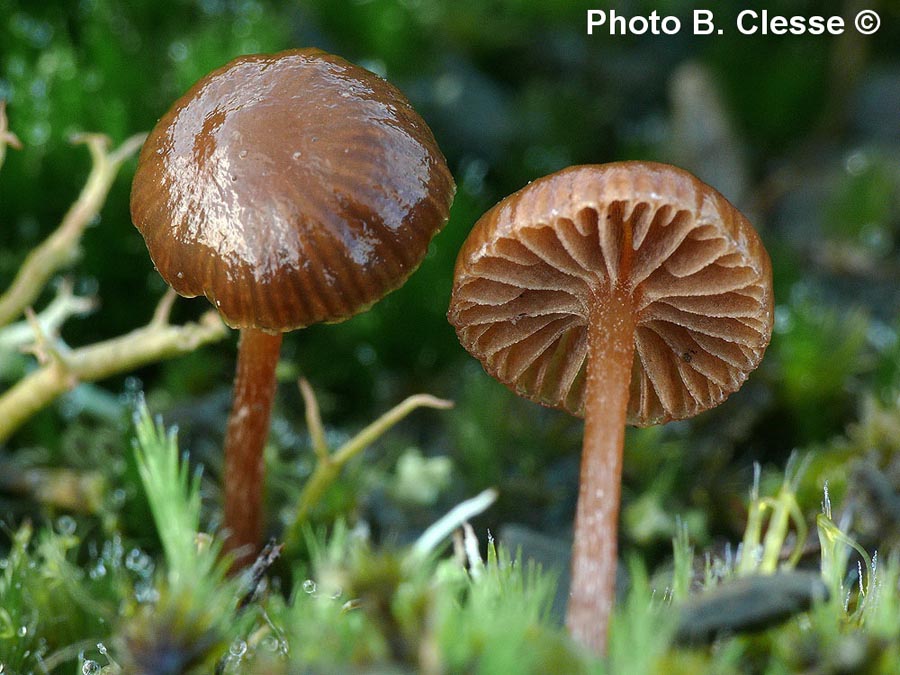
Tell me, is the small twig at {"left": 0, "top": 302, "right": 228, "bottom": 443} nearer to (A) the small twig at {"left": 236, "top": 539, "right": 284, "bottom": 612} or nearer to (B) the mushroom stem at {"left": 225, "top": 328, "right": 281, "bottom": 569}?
(B) the mushroom stem at {"left": 225, "top": 328, "right": 281, "bottom": 569}

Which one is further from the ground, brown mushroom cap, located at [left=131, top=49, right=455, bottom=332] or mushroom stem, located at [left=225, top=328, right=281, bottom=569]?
brown mushroom cap, located at [left=131, top=49, right=455, bottom=332]

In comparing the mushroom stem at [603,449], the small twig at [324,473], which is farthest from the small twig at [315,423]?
the mushroom stem at [603,449]

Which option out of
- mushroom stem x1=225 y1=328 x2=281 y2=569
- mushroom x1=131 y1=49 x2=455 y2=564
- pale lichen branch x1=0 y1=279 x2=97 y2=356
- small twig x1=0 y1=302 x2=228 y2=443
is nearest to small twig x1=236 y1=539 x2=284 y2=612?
mushroom stem x1=225 y1=328 x2=281 y2=569

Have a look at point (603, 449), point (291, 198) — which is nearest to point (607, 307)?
point (603, 449)

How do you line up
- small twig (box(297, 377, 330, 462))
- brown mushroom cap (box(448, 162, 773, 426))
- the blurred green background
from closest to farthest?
brown mushroom cap (box(448, 162, 773, 426)) → small twig (box(297, 377, 330, 462)) → the blurred green background

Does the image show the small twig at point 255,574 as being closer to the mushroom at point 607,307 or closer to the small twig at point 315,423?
the small twig at point 315,423

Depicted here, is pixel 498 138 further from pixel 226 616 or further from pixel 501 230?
pixel 226 616

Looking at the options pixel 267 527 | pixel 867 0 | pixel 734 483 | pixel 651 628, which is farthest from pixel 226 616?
pixel 867 0
